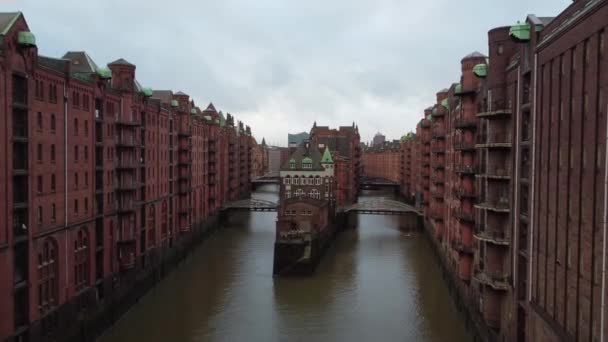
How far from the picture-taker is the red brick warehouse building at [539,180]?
1673cm

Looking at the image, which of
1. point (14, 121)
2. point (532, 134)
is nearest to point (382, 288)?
point (532, 134)

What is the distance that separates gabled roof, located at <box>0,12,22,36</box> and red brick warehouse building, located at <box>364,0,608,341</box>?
2206cm

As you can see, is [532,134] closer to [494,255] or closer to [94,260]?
[494,255]

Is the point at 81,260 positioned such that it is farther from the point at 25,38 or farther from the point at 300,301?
the point at 300,301

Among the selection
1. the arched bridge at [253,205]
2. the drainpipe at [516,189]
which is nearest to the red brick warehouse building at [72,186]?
the drainpipe at [516,189]

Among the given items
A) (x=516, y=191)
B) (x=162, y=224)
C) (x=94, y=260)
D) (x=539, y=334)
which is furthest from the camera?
(x=162, y=224)

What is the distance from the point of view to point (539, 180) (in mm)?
Result: 21922

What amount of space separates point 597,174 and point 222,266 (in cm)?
4339

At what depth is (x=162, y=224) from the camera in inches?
2067

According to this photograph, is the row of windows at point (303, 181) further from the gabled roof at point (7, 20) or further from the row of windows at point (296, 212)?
the gabled roof at point (7, 20)

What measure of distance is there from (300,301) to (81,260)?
17072mm

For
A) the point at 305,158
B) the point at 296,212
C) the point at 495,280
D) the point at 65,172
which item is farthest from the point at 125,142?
the point at 305,158

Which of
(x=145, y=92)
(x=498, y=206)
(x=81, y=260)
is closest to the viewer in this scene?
(x=498, y=206)

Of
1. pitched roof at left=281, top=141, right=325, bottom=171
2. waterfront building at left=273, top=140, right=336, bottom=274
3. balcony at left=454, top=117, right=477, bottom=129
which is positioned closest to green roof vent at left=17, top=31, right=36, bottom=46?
balcony at left=454, top=117, right=477, bottom=129
